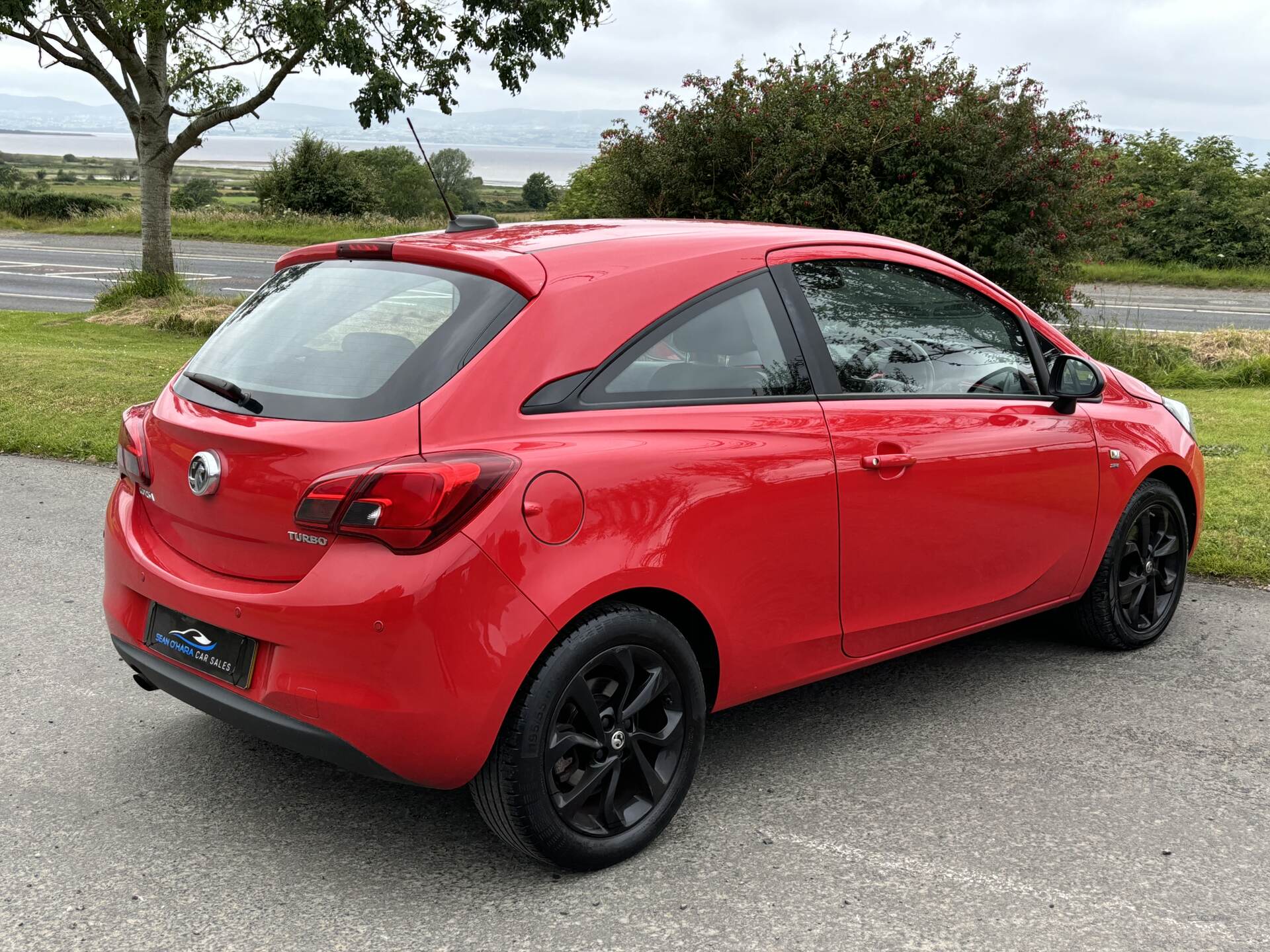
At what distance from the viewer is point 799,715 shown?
4.24 metres

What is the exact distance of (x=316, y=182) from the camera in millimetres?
36250

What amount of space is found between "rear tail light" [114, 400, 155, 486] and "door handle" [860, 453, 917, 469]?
2056 millimetres

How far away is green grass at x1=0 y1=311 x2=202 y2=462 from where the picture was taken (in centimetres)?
886

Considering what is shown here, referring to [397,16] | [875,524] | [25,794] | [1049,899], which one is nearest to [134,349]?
[397,16]

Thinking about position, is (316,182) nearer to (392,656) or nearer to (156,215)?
(156,215)

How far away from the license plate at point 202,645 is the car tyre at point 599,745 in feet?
2.13

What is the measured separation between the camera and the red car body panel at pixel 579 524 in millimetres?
2854

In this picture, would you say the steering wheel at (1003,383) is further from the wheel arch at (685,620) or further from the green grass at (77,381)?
the green grass at (77,381)

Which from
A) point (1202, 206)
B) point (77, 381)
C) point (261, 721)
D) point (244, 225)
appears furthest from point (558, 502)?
point (244, 225)

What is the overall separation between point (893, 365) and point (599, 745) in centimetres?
160

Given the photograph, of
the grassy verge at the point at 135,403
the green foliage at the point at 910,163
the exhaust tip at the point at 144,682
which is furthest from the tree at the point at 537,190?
the exhaust tip at the point at 144,682

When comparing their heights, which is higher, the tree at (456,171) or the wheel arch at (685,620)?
the tree at (456,171)

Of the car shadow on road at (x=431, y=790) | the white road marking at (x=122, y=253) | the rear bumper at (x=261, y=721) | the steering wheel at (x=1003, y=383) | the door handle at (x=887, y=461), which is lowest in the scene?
the car shadow on road at (x=431, y=790)

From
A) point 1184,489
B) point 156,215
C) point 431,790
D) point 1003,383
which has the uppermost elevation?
point 156,215
